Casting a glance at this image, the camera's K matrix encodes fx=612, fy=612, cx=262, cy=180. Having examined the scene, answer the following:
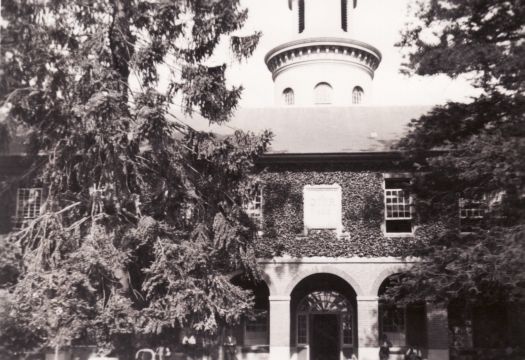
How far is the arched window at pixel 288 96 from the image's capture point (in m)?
35.2

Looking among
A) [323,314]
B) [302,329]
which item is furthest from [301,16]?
[302,329]

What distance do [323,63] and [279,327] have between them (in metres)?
18.0

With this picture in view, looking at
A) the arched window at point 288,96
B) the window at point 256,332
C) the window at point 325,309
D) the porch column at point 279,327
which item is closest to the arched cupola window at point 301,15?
the arched window at point 288,96

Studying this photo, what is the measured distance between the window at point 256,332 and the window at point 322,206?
415 centimetres

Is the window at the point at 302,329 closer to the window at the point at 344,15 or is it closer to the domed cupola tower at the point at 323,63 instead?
the domed cupola tower at the point at 323,63

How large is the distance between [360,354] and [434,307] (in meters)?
2.96

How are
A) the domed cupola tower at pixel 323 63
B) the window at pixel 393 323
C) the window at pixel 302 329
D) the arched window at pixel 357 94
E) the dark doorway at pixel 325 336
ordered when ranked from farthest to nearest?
the arched window at pixel 357 94, the domed cupola tower at pixel 323 63, the dark doorway at pixel 325 336, the window at pixel 302 329, the window at pixel 393 323

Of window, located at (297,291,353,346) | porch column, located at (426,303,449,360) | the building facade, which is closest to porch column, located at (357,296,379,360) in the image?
the building facade

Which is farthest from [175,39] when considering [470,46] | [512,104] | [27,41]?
[512,104]

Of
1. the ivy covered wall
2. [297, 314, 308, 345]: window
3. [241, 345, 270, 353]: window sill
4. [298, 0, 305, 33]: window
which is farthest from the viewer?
[298, 0, 305, 33]: window

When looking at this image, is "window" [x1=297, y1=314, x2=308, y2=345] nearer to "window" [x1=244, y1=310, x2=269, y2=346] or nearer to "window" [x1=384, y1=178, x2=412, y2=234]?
"window" [x1=244, y1=310, x2=269, y2=346]

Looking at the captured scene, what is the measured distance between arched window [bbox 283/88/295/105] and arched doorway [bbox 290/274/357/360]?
47.3ft

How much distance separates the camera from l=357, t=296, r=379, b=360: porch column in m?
20.6

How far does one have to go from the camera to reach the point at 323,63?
113ft
